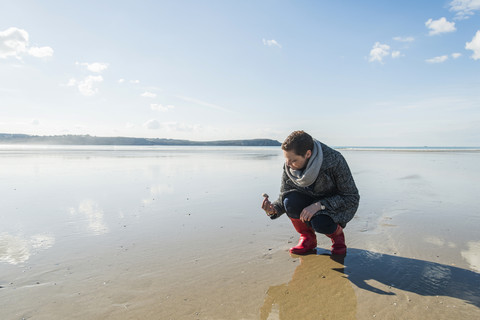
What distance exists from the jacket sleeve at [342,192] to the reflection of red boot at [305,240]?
610 millimetres

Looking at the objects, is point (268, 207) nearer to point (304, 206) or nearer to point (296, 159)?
point (304, 206)

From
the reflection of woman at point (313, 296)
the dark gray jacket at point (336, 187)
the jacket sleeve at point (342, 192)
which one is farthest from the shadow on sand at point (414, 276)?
Answer: the jacket sleeve at point (342, 192)

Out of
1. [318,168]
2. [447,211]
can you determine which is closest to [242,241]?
[318,168]

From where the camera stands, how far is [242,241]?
14.2ft

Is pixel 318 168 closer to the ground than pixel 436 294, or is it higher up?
higher up

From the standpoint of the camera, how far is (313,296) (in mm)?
2791

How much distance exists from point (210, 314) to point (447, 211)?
5.68 metres

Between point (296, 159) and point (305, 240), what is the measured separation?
1.25 meters

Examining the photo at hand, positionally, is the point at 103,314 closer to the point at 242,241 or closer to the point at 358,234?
the point at 242,241

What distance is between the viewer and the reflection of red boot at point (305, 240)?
12.7ft

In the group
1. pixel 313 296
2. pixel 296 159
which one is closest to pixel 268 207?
pixel 296 159

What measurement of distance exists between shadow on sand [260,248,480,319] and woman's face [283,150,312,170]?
1.20 meters

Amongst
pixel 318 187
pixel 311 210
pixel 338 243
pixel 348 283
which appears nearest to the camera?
pixel 348 283

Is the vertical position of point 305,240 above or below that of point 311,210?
below
